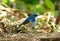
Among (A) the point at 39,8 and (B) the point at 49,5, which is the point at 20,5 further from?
(B) the point at 49,5

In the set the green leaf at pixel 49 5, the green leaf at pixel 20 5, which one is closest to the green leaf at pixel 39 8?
the green leaf at pixel 49 5

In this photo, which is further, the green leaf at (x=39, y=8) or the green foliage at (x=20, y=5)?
the green foliage at (x=20, y=5)

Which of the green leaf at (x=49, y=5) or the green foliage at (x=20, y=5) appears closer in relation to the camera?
the green leaf at (x=49, y=5)

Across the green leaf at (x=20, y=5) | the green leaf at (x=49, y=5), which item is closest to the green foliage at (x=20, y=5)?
the green leaf at (x=20, y=5)

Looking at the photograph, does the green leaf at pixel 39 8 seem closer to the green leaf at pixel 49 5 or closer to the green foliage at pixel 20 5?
the green leaf at pixel 49 5

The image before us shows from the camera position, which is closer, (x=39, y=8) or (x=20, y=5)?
(x=39, y=8)

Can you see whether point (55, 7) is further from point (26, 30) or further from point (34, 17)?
point (26, 30)

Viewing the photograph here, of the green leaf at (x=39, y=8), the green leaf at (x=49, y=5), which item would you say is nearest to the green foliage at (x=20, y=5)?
the green leaf at (x=39, y=8)

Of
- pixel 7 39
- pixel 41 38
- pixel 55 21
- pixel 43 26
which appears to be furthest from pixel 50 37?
pixel 55 21

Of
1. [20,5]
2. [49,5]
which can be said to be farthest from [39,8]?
[20,5]

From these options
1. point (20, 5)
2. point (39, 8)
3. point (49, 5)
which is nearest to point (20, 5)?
point (20, 5)

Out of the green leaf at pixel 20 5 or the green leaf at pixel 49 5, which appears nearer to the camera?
the green leaf at pixel 49 5

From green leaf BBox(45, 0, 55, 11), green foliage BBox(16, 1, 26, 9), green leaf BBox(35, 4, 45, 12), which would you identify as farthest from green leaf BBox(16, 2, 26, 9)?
green leaf BBox(45, 0, 55, 11)

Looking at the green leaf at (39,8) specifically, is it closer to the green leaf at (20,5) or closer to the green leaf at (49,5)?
the green leaf at (49,5)
